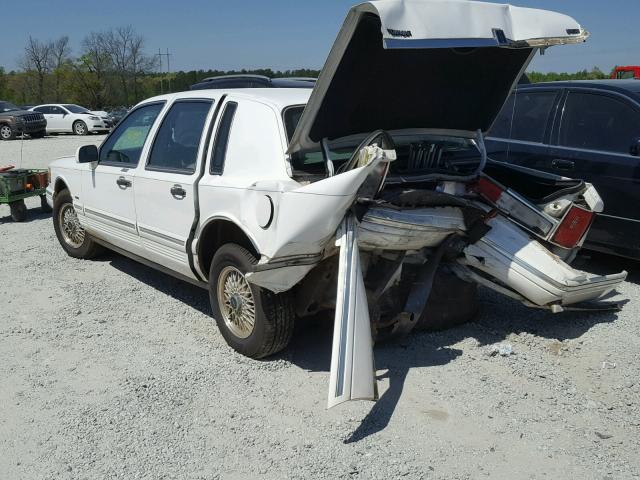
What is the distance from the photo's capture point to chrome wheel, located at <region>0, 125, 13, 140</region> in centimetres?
2656

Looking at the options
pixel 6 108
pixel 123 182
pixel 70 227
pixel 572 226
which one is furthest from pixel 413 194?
pixel 6 108

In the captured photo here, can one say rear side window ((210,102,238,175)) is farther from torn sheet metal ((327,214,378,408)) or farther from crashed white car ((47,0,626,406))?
torn sheet metal ((327,214,378,408))

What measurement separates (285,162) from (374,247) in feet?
2.54

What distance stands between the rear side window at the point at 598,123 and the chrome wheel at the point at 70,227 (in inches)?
200

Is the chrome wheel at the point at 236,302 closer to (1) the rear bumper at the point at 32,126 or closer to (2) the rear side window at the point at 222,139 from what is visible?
(2) the rear side window at the point at 222,139

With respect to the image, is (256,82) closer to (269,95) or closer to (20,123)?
(269,95)

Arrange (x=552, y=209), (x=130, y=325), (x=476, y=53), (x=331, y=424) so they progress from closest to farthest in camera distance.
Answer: (x=331, y=424) → (x=476, y=53) → (x=552, y=209) → (x=130, y=325)

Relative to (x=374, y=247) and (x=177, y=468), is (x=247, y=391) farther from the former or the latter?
(x=374, y=247)

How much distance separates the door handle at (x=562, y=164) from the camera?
6.54 metres

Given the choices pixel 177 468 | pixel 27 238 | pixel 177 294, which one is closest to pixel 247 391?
pixel 177 468

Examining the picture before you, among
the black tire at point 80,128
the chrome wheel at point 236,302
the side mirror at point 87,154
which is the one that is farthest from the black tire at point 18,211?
the black tire at point 80,128

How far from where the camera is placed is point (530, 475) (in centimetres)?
328

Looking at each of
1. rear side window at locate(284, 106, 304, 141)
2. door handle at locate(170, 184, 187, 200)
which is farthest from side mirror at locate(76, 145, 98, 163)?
rear side window at locate(284, 106, 304, 141)

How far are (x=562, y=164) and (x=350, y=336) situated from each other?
3.90 meters
